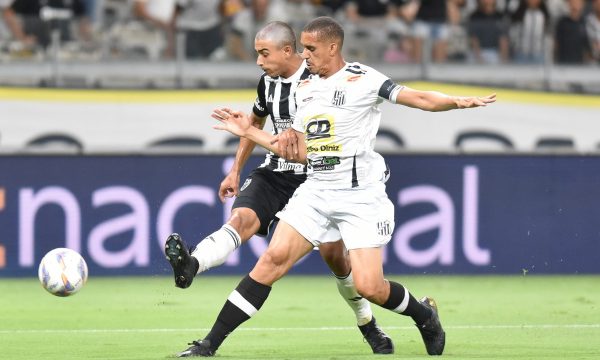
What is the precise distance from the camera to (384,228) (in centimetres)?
741

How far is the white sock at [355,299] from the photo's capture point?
7.84 m

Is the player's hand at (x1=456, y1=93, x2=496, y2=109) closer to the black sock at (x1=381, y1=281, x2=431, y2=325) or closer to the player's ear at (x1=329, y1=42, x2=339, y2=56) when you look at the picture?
the player's ear at (x1=329, y1=42, x2=339, y2=56)

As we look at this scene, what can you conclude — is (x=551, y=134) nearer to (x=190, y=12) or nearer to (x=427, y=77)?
(x=427, y=77)

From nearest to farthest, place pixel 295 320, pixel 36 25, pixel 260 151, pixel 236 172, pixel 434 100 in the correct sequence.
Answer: pixel 434 100
pixel 236 172
pixel 295 320
pixel 260 151
pixel 36 25

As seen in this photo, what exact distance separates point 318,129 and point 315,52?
1.46 feet

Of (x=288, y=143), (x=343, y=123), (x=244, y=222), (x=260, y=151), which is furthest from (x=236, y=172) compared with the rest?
(x=260, y=151)

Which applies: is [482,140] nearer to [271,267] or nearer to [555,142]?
[555,142]

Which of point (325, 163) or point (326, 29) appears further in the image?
point (325, 163)

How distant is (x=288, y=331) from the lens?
9031 millimetres

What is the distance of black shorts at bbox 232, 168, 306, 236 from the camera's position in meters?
8.44

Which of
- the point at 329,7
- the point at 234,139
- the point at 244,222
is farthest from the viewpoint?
the point at 329,7

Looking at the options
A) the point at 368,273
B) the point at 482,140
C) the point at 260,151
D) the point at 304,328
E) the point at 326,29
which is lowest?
the point at 304,328

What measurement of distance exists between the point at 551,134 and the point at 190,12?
450cm

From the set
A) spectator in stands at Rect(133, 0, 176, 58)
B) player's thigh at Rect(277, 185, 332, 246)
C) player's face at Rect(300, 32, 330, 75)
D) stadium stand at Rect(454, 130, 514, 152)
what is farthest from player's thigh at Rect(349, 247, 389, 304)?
spectator in stands at Rect(133, 0, 176, 58)
